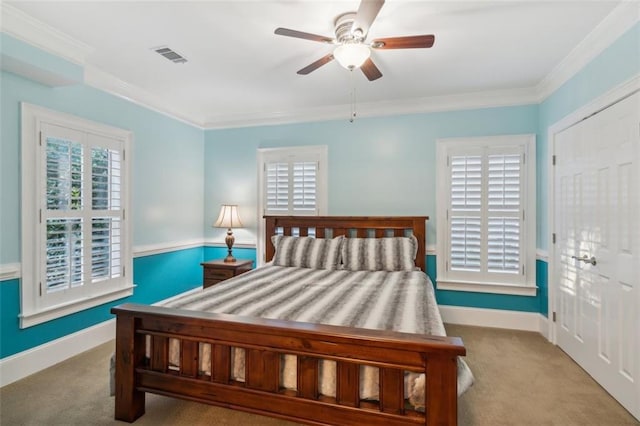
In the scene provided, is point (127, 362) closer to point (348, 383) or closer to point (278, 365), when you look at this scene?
point (278, 365)

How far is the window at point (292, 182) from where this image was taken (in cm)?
416

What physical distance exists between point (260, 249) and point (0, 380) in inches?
104

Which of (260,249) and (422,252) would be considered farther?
(260,249)

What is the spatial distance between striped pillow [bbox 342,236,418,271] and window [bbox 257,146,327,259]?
33.7 inches

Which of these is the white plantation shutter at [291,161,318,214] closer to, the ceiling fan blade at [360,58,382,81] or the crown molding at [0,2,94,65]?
the ceiling fan blade at [360,58,382,81]

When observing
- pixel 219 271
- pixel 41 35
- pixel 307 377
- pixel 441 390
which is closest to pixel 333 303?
pixel 307 377

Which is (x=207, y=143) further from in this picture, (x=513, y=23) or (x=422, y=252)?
(x=513, y=23)

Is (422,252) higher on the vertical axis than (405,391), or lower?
higher

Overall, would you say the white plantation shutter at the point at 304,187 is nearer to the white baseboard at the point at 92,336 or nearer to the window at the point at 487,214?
the window at the point at 487,214

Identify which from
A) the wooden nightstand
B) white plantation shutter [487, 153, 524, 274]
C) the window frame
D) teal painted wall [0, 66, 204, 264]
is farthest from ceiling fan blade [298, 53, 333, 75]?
the wooden nightstand

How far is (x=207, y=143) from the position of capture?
4629mm

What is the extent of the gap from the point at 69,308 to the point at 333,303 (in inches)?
93.0

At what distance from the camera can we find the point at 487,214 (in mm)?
3592

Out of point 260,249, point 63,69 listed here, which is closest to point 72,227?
point 63,69
